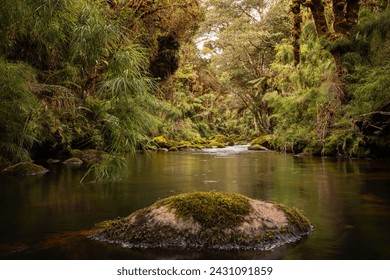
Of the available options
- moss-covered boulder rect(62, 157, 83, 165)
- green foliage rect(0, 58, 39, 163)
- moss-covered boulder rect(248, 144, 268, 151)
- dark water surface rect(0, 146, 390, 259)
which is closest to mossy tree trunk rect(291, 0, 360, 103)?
dark water surface rect(0, 146, 390, 259)

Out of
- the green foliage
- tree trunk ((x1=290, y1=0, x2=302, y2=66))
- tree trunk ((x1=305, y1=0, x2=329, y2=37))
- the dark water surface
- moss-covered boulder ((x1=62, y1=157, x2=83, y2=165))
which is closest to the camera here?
the dark water surface

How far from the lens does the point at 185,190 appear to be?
341 inches

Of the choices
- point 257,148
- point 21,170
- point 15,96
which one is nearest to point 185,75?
point 257,148

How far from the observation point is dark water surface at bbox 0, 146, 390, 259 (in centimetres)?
420

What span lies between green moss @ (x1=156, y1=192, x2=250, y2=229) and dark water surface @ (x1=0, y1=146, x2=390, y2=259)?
40 cm

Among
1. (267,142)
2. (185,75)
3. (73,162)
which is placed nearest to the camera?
(73,162)

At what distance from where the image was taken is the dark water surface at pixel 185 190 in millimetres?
4203

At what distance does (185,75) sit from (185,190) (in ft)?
90.7

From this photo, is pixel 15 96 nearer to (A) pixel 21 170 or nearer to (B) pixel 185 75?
(A) pixel 21 170

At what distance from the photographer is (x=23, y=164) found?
11336mm

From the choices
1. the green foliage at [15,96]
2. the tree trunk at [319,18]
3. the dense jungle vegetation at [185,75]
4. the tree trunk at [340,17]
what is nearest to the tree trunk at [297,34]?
the dense jungle vegetation at [185,75]

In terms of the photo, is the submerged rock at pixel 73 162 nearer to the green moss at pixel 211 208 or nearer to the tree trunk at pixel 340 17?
the green moss at pixel 211 208

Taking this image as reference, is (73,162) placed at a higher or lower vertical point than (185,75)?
lower

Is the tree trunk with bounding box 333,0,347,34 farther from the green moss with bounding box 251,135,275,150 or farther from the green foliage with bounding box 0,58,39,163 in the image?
the green foliage with bounding box 0,58,39,163
